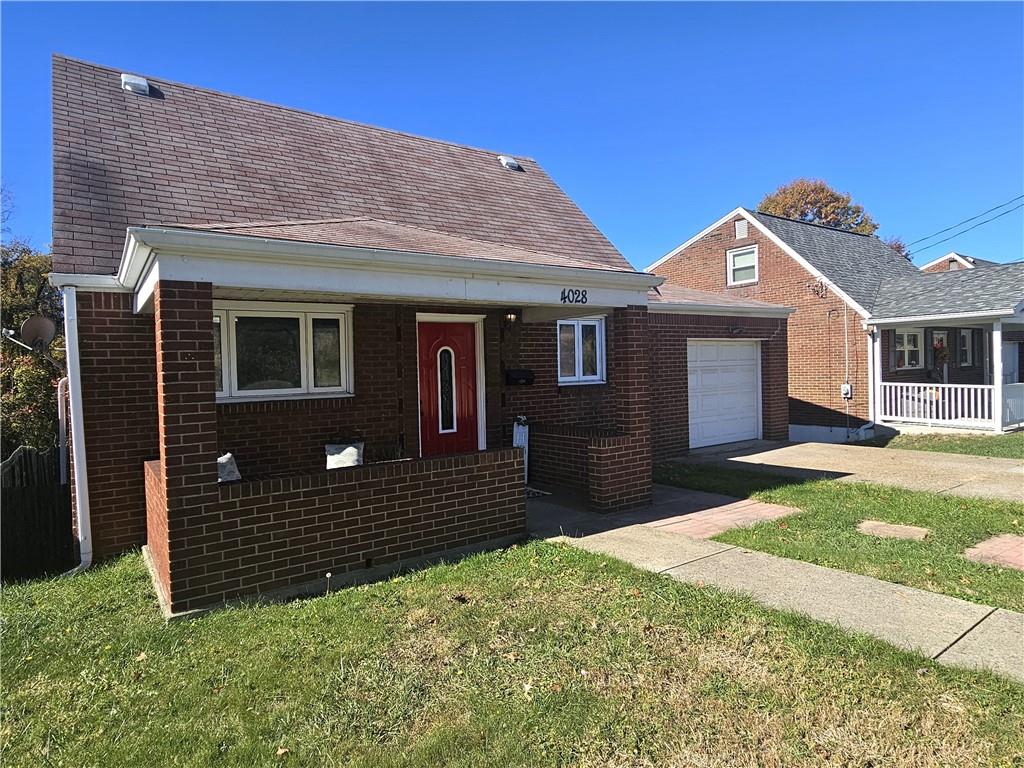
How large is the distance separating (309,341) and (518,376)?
3.15 metres

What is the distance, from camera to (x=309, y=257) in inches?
200

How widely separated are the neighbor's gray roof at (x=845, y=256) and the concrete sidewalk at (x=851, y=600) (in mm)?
13667

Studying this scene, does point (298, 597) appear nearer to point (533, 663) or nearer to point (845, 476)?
point (533, 663)

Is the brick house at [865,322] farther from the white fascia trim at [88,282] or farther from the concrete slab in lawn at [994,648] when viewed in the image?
the white fascia trim at [88,282]

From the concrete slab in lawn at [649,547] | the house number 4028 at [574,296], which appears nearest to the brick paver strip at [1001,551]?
the concrete slab in lawn at [649,547]

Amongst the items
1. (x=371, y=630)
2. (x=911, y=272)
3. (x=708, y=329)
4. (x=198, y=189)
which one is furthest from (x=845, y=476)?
(x=911, y=272)

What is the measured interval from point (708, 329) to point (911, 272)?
39.8 ft

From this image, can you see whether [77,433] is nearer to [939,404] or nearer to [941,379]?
[939,404]

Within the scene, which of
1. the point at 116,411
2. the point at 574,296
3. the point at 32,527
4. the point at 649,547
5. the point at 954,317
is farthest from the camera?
the point at 954,317

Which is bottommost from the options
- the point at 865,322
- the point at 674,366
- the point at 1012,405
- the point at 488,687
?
the point at 488,687

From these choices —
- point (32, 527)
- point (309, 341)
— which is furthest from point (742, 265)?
point (32, 527)

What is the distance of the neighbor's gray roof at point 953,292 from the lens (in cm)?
1502

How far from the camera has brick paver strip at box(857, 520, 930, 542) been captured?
6.23 metres

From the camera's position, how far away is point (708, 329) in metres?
13.0
